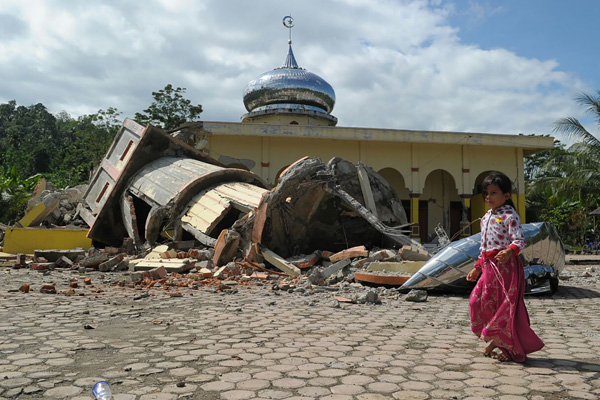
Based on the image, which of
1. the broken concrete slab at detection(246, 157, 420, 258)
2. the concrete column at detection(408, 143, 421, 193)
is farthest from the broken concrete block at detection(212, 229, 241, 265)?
the concrete column at detection(408, 143, 421, 193)

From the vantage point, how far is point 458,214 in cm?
2111

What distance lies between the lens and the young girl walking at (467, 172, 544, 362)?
2916mm

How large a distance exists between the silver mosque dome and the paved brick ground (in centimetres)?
1841

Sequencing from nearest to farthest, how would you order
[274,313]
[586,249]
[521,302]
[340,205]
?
1. [521,302]
2. [274,313]
3. [340,205]
4. [586,249]

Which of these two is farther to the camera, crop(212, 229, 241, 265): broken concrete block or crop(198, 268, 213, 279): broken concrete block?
crop(212, 229, 241, 265): broken concrete block

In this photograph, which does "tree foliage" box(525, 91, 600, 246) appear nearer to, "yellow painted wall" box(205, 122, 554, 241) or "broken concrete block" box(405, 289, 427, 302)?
"yellow painted wall" box(205, 122, 554, 241)

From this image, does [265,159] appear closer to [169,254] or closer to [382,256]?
[169,254]

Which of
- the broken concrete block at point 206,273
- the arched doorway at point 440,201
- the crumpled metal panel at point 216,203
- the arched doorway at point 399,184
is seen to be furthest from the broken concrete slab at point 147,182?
the arched doorway at point 440,201

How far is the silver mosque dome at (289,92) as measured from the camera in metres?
22.9

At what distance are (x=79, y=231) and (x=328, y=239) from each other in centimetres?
633

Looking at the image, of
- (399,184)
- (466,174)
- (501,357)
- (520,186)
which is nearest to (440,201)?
(399,184)

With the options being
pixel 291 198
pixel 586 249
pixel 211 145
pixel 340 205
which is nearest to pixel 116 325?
pixel 291 198

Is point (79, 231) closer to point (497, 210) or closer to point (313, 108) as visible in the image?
point (497, 210)

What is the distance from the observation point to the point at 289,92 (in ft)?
74.9
